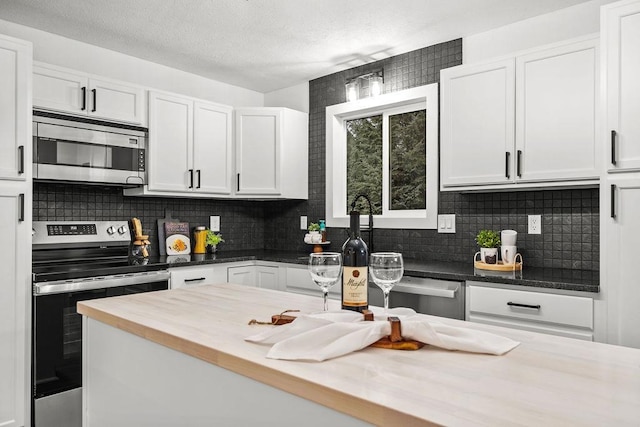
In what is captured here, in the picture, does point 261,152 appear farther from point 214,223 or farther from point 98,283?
point 98,283

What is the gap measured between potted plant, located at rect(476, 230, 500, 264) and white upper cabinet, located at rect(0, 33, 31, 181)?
2.69 metres

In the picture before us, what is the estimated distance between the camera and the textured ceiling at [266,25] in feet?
8.98

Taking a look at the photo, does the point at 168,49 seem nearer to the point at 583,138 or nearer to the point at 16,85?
the point at 16,85

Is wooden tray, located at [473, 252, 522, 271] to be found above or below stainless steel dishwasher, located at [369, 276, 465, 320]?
above

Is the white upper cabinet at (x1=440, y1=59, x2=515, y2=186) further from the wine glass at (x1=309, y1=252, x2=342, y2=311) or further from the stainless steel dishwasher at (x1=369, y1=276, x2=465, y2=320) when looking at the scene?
the wine glass at (x1=309, y1=252, x2=342, y2=311)

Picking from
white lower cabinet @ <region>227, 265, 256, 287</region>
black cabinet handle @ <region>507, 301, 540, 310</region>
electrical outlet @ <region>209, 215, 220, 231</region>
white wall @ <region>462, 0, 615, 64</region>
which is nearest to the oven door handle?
white lower cabinet @ <region>227, 265, 256, 287</region>

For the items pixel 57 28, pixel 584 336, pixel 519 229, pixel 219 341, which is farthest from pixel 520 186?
pixel 57 28

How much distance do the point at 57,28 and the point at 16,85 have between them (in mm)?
777

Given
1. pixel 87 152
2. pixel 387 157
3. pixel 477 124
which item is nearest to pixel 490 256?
pixel 477 124

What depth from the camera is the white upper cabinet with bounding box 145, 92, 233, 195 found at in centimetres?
340

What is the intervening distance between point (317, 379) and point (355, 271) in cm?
43

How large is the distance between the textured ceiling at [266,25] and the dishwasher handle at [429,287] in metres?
1.64

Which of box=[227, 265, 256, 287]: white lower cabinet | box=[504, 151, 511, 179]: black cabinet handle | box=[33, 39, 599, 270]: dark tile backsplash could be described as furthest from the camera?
box=[227, 265, 256, 287]: white lower cabinet

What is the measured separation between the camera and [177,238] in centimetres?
382
